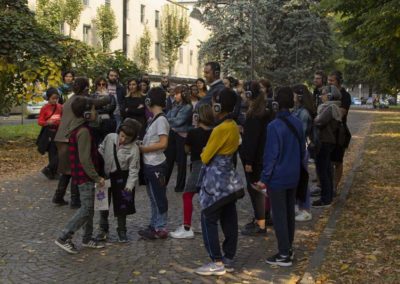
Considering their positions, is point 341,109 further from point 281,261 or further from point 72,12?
point 72,12

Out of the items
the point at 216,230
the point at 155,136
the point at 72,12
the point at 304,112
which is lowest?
the point at 216,230

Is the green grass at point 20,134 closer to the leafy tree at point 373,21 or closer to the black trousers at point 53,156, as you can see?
the black trousers at point 53,156

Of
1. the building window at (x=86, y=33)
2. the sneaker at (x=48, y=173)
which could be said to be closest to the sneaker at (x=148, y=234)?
the sneaker at (x=48, y=173)

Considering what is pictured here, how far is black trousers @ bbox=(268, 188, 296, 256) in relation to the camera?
5.55 metres

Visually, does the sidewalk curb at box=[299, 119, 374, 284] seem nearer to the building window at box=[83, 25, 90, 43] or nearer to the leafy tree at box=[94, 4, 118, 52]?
the leafy tree at box=[94, 4, 118, 52]

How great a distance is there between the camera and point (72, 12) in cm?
3894

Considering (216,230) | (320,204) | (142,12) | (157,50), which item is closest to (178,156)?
(320,204)

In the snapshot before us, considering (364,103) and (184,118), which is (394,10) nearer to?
(184,118)

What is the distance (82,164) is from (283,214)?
2140mm

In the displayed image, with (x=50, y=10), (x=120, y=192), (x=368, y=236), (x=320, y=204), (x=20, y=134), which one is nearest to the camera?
(x=120, y=192)

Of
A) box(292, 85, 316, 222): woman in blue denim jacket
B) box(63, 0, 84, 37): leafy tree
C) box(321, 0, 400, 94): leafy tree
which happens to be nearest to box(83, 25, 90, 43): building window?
box(63, 0, 84, 37): leafy tree

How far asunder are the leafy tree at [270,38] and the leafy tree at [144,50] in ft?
33.4

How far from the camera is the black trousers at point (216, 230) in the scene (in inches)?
210

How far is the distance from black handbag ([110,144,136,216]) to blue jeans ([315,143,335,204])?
344cm
